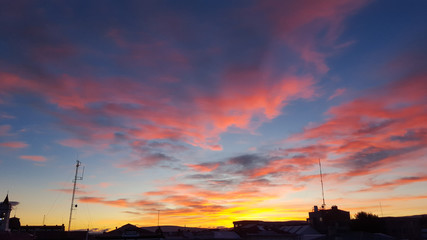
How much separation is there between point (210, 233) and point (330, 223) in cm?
4520

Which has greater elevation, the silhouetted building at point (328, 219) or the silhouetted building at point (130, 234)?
the silhouetted building at point (328, 219)

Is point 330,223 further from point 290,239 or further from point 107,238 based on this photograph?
point 107,238

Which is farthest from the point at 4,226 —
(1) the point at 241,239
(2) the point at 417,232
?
(2) the point at 417,232

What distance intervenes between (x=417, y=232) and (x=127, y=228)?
3493 inches

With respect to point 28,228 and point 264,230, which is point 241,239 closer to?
point 264,230

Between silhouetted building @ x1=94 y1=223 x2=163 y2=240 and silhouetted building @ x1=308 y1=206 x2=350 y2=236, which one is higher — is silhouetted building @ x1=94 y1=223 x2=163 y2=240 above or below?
below

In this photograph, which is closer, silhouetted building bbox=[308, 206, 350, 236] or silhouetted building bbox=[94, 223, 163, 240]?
silhouetted building bbox=[94, 223, 163, 240]

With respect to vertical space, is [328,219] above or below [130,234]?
above

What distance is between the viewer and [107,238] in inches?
2933

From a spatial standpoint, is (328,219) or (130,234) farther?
(328,219)

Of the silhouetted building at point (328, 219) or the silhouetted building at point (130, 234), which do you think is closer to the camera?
the silhouetted building at point (130, 234)

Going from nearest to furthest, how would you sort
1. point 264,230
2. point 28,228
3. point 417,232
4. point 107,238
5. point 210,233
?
1. point 107,238
2. point 210,233
3. point 264,230
4. point 417,232
5. point 28,228

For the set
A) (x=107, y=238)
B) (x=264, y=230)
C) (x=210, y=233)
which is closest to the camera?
(x=107, y=238)

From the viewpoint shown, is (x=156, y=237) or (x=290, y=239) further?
(x=290, y=239)
